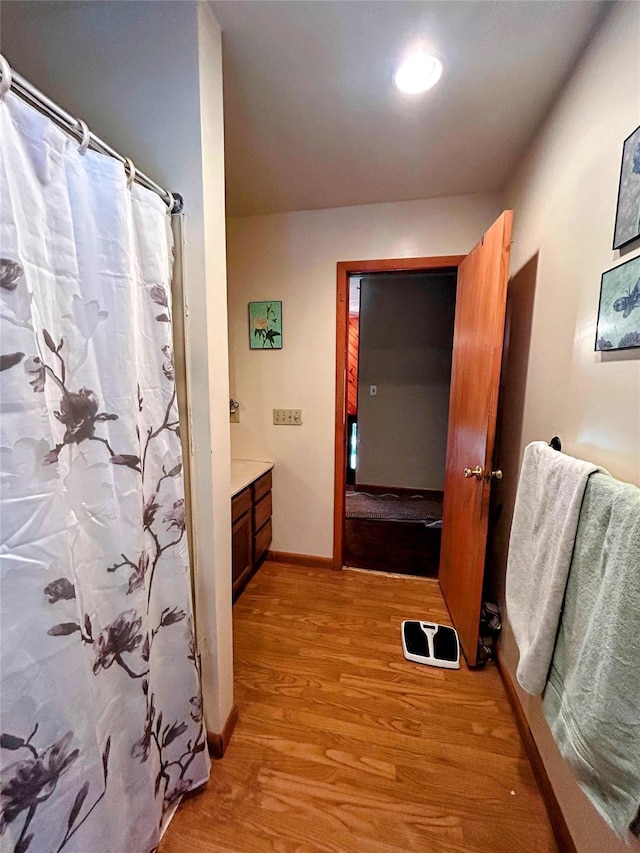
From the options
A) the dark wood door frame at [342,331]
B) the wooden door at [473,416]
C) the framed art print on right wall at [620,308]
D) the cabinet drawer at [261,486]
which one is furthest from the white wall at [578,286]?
the cabinet drawer at [261,486]

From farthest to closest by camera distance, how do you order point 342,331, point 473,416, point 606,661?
1. point 342,331
2. point 473,416
3. point 606,661

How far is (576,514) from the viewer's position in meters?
0.82

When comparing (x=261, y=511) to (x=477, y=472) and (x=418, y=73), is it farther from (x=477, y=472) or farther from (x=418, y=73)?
(x=418, y=73)

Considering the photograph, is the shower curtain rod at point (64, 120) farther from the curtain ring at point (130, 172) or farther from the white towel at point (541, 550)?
the white towel at point (541, 550)

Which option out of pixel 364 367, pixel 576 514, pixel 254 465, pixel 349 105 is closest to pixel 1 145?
pixel 349 105

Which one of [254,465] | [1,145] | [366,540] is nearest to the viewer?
[1,145]

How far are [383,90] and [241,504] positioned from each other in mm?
1973

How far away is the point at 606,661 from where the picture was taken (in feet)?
2.15

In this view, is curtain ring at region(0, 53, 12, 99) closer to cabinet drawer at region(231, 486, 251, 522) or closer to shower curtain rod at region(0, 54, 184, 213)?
shower curtain rod at region(0, 54, 184, 213)

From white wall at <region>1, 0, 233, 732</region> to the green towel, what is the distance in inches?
40.8

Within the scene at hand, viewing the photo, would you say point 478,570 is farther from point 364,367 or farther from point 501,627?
point 364,367

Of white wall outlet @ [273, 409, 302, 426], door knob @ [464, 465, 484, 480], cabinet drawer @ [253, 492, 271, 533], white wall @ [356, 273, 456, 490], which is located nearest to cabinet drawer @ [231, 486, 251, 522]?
cabinet drawer @ [253, 492, 271, 533]

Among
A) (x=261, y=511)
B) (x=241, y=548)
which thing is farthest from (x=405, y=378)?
(x=241, y=548)

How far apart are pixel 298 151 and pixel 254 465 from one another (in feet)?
5.95
